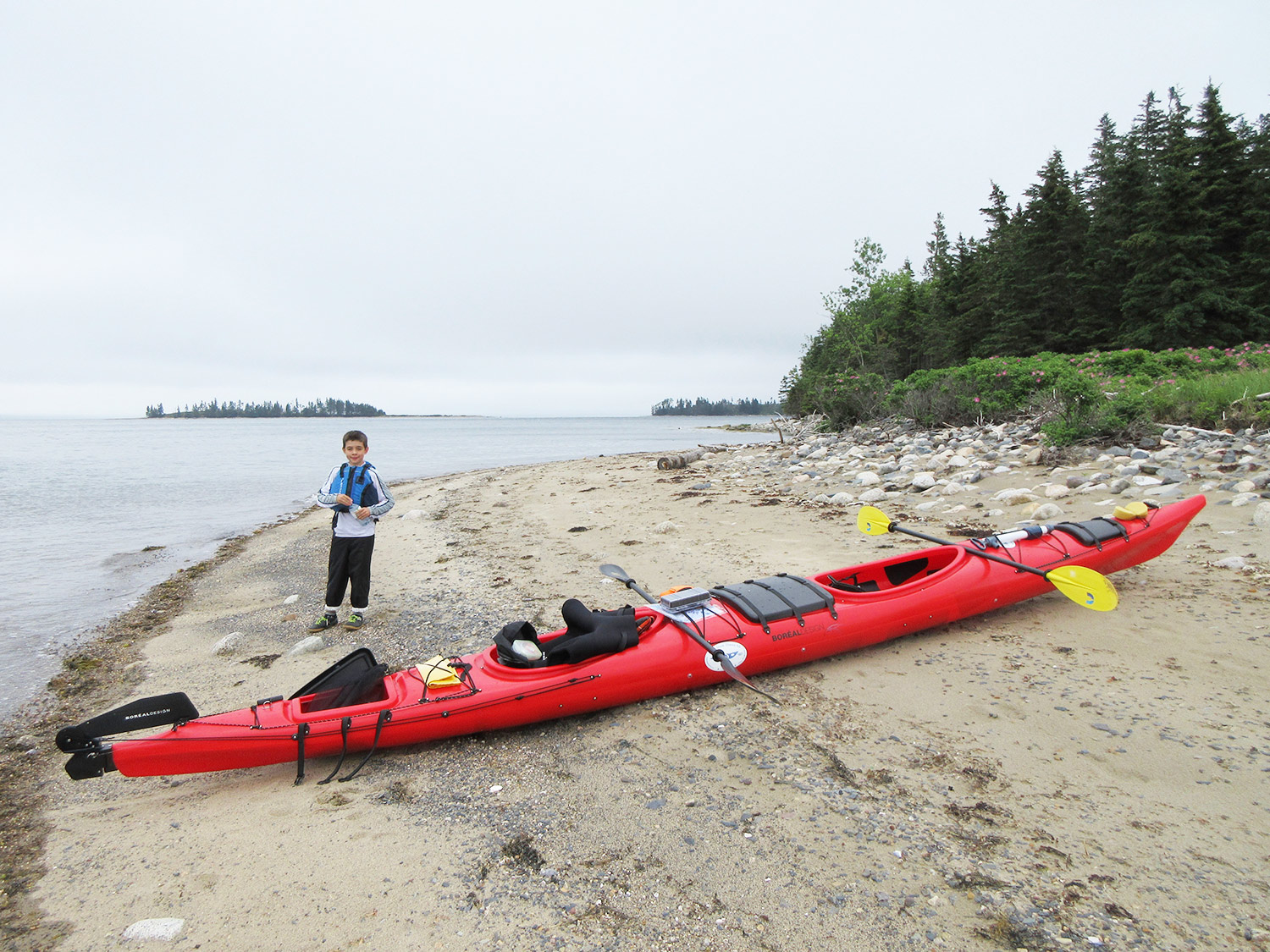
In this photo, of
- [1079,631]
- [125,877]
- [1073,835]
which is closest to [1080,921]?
[1073,835]

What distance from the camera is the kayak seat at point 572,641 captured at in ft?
11.9

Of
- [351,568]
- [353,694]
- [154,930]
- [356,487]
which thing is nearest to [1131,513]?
[353,694]

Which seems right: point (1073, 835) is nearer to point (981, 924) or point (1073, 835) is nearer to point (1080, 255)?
point (981, 924)

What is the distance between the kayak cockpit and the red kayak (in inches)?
0.5

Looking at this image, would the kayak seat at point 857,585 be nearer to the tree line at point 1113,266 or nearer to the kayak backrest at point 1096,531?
the kayak backrest at point 1096,531

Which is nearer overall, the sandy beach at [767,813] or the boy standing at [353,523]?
the sandy beach at [767,813]

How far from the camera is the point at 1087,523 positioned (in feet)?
17.2

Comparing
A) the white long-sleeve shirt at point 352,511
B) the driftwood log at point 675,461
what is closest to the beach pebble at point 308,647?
the white long-sleeve shirt at point 352,511

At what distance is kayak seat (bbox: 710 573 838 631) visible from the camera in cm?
412

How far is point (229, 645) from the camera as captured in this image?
5.11 m

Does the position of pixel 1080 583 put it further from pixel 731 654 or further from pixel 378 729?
pixel 378 729

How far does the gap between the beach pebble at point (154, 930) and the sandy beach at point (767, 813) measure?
0.07ft

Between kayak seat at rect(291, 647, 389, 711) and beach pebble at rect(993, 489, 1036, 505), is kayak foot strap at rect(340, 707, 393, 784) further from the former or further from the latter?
beach pebble at rect(993, 489, 1036, 505)

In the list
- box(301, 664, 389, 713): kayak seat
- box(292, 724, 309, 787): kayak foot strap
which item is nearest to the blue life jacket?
box(301, 664, 389, 713): kayak seat
